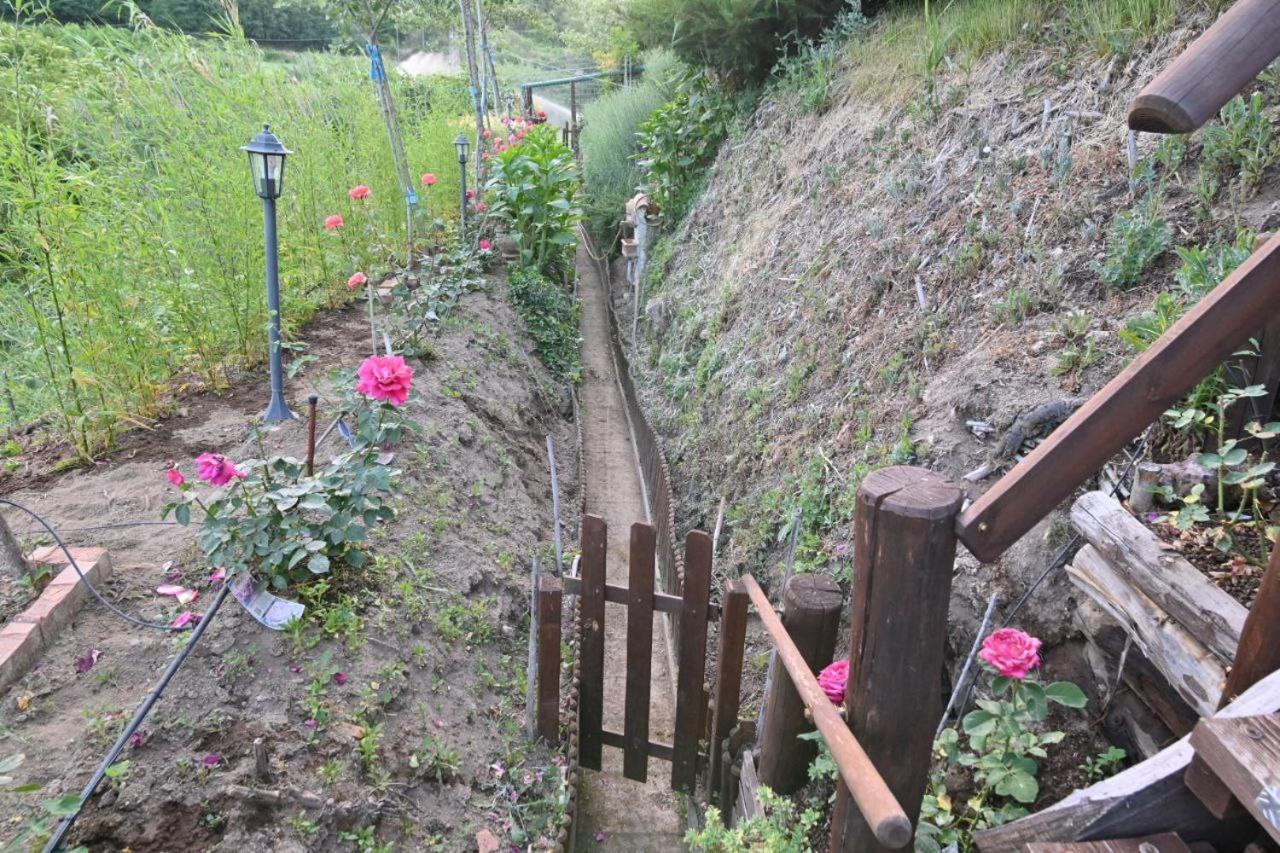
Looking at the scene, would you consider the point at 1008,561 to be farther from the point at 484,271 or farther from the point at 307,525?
the point at 484,271

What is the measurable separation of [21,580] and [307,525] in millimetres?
964

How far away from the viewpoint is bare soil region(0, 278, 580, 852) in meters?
2.05

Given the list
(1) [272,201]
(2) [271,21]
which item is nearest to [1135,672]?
(1) [272,201]

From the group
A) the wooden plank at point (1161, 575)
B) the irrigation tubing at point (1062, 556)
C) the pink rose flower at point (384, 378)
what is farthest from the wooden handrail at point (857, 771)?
the pink rose flower at point (384, 378)

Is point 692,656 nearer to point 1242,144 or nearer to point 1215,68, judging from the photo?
point 1215,68

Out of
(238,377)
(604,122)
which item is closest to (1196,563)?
(238,377)

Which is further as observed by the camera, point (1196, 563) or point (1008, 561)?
point (1008, 561)

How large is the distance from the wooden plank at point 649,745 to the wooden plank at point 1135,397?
226cm

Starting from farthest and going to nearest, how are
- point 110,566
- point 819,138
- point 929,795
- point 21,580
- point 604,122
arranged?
point 604,122 → point 819,138 → point 110,566 → point 21,580 → point 929,795

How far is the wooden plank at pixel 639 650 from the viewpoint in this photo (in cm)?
285

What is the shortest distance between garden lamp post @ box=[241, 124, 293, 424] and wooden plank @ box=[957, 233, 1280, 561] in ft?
10.6

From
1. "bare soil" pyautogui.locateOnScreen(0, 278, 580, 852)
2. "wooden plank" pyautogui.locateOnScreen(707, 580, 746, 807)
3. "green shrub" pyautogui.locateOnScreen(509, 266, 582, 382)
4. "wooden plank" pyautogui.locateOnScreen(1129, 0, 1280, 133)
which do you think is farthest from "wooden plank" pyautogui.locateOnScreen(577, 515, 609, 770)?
"green shrub" pyautogui.locateOnScreen(509, 266, 582, 382)

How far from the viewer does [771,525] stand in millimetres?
3857

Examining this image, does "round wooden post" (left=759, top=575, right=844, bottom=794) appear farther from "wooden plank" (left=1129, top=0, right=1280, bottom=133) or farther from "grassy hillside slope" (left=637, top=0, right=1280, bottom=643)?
"wooden plank" (left=1129, top=0, right=1280, bottom=133)
